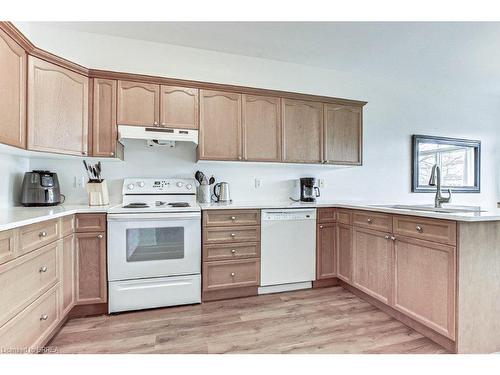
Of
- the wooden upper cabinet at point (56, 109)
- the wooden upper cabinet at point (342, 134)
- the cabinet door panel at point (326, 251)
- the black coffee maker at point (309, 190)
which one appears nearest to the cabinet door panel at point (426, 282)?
the cabinet door panel at point (326, 251)

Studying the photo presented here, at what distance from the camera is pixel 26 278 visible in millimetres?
1437

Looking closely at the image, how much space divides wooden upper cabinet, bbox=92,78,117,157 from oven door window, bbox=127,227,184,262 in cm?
82

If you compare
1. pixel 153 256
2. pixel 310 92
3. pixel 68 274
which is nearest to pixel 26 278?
pixel 68 274

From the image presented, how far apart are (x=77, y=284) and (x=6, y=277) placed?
0.86 meters

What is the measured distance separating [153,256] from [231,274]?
738 mm

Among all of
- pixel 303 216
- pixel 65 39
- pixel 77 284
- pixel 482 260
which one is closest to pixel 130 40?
pixel 65 39

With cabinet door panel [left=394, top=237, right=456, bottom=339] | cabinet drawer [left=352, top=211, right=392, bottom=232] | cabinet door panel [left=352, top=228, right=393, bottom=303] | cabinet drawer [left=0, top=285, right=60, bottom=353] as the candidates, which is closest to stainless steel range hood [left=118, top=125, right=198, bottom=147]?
cabinet drawer [left=0, top=285, right=60, bottom=353]

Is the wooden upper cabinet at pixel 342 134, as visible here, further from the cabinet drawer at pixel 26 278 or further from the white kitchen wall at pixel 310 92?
the cabinet drawer at pixel 26 278

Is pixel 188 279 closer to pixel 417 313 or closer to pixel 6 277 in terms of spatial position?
pixel 6 277

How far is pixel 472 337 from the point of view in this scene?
61.7 inches

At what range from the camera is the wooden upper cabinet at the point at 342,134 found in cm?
298

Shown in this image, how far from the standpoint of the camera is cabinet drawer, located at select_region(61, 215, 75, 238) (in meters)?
1.85

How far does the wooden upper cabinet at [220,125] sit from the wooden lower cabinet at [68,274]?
1.33 metres

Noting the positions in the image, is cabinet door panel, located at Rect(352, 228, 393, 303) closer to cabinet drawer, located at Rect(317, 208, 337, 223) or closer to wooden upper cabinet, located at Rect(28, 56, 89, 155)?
cabinet drawer, located at Rect(317, 208, 337, 223)
